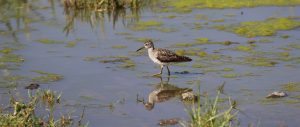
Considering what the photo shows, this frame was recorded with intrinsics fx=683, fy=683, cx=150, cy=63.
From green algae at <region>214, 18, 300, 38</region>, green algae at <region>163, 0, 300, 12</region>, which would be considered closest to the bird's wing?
green algae at <region>214, 18, 300, 38</region>

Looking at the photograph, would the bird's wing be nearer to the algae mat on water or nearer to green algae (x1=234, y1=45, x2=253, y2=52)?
green algae (x1=234, y1=45, x2=253, y2=52)

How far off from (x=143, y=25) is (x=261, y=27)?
299 centimetres

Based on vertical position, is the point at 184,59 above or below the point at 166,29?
above

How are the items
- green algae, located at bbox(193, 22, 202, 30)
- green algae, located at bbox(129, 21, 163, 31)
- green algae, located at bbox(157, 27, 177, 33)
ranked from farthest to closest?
1. green algae, located at bbox(129, 21, 163, 31)
2. green algae, located at bbox(193, 22, 202, 30)
3. green algae, located at bbox(157, 27, 177, 33)

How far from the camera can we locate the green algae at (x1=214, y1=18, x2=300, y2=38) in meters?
16.2

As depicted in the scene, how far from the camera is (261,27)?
654 inches

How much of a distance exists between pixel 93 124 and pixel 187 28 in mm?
7259

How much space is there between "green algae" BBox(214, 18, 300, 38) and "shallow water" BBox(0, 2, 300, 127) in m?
0.29

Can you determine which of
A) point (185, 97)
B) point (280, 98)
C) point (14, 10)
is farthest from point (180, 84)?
point (14, 10)

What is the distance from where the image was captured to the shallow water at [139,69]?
10.6 metres

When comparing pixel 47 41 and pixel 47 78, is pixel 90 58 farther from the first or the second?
pixel 47 41

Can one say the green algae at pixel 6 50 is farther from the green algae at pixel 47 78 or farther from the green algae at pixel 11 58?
the green algae at pixel 47 78

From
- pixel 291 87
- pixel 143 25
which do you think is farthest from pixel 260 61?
pixel 143 25

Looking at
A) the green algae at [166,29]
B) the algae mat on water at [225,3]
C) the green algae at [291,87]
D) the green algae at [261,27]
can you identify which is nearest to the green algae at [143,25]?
the green algae at [166,29]
